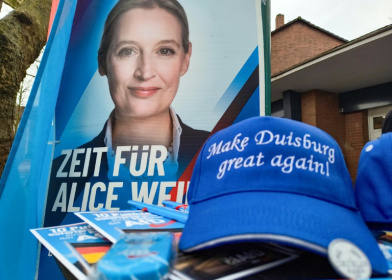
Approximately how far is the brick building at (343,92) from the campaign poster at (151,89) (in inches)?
96.4

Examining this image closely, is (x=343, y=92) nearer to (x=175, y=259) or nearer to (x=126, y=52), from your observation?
(x=126, y=52)

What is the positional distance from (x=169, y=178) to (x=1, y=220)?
2.24 ft

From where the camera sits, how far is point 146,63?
4.78 ft

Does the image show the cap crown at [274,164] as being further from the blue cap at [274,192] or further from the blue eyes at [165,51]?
the blue eyes at [165,51]

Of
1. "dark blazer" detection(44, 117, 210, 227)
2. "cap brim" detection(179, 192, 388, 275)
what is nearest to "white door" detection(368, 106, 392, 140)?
"dark blazer" detection(44, 117, 210, 227)

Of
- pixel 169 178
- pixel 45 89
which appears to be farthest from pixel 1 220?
pixel 169 178

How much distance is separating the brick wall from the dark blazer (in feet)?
18.1

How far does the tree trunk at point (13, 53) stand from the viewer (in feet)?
5.19

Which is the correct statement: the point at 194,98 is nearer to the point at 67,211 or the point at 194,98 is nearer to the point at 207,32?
the point at 207,32

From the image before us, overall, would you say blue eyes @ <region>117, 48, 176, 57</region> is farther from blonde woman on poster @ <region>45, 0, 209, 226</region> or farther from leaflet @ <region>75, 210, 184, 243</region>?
leaflet @ <region>75, 210, 184, 243</region>

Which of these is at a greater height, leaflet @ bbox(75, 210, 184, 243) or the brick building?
the brick building

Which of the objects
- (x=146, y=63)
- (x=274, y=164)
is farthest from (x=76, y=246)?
(x=146, y=63)

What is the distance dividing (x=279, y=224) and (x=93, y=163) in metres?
1.20

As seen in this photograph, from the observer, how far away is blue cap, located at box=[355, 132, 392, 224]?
1.78 feet
